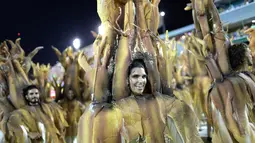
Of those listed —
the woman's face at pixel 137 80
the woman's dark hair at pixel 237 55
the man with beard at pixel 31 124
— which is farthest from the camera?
the man with beard at pixel 31 124

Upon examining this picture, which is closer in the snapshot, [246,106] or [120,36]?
[120,36]

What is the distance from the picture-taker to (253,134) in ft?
9.50

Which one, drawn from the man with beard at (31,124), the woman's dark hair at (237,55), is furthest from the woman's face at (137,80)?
the man with beard at (31,124)

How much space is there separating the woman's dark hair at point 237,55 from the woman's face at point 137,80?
1390 mm

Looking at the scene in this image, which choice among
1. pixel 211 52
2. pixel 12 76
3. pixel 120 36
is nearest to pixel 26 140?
pixel 12 76

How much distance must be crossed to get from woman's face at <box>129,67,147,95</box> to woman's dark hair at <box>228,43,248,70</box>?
4.56 feet

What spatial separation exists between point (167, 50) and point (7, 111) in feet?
8.01

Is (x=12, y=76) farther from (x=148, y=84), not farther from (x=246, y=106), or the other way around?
(x=246, y=106)

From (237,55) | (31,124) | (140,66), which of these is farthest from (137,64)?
(31,124)

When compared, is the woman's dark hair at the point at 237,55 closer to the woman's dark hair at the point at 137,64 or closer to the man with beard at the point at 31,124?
the woman's dark hair at the point at 137,64

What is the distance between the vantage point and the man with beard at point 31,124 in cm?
380

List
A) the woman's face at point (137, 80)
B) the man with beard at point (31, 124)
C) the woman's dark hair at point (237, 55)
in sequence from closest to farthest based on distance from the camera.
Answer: the woman's face at point (137, 80) → the woman's dark hair at point (237, 55) → the man with beard at point (31, 124)

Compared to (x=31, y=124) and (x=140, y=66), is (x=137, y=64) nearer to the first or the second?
(x=140, y=66)

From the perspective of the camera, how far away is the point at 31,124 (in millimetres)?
3818
